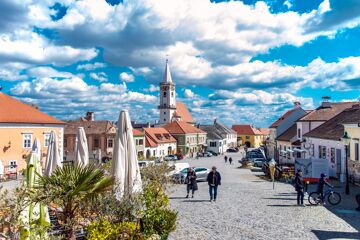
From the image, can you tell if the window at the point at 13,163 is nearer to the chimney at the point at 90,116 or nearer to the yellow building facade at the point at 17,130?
the yellow building facade at the point at 17,130

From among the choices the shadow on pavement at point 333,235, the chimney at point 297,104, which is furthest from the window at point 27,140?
the chimney at point 297,104

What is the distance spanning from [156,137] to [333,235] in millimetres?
64417

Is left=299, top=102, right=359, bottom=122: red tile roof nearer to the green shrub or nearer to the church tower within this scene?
the green shrub

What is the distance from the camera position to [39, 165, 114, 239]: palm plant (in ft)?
25.1

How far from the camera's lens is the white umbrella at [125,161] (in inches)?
412

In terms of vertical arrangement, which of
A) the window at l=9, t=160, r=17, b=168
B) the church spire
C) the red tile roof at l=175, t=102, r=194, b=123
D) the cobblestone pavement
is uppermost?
the church spire

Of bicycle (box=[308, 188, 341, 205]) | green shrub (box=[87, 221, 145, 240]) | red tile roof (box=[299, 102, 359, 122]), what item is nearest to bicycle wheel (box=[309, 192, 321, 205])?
bicycle (box=[308, 188, 341, 205])

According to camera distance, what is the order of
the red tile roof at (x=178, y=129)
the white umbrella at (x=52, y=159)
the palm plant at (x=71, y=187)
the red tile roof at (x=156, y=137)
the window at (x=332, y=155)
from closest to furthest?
the palm plant at (x=71, y=187) → the white umbrella at (x=52, y=159) → the window at (x=332, y=155) → the red tile roof at (x=156, y=137) → the red tile roof at (x=178, y=129)

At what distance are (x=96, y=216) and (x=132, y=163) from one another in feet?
7.41

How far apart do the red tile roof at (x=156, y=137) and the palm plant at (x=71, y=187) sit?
60255mm

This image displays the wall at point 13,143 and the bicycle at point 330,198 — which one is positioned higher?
the wall at point 13,143

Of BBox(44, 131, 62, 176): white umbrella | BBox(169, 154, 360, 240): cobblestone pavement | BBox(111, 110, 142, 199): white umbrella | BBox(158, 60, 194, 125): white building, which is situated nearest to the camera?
BBox(111, 110, 142, 199): white umbrella

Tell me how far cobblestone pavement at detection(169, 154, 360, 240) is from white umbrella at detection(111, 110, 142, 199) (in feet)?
6.82

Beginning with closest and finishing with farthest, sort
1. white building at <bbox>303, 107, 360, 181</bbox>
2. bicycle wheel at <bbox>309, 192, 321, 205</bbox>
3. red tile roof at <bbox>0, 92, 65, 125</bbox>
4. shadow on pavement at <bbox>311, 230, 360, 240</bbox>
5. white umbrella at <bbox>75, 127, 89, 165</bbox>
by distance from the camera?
shadow on pavement at <bbox>311, 230, 360, 240</bbox>, white umbrella at <bbox>75, 127, 89, 165</bbox>, bicycle wheel at <bbox>309, 192, 321, 205</bbox>, white building at <bbox>303, 107, 360, 181</bbox>, red tile roof at <bbox>0, 92, 65, 125</bbox>
